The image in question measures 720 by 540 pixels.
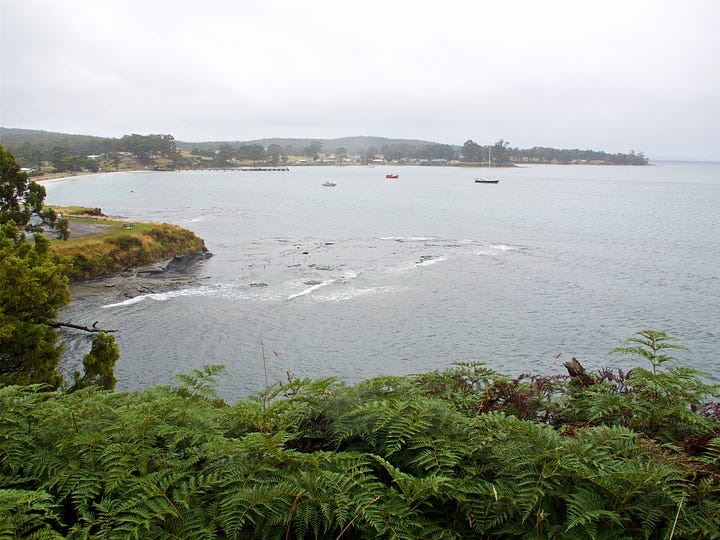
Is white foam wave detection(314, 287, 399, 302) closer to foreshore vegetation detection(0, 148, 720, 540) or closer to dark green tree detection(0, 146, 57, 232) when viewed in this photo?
dark green tree detection(0, 146, 57, 232)

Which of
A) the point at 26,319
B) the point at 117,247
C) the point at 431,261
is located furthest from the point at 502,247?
Result: the point at 26,319

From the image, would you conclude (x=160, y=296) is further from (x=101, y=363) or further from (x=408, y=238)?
(x=408, y=238)

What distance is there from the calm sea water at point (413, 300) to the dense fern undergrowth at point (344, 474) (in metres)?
10.2

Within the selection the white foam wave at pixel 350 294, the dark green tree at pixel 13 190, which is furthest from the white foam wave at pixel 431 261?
the dark green tree at pixel 13 190

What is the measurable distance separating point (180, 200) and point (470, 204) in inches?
2624

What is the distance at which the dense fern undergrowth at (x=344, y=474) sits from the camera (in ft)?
13.5

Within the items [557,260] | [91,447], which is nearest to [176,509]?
[91,447]

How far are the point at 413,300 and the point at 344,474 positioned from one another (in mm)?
35529

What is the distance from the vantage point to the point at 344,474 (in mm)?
4434

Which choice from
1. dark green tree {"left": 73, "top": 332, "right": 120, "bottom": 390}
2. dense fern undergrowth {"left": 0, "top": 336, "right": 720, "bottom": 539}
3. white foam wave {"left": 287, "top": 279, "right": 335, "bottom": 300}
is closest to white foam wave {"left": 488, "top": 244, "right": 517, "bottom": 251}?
white foam wave {"left": 287, "top": 279, "right": 335, "bottom": 300}

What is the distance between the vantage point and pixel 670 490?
416 cm

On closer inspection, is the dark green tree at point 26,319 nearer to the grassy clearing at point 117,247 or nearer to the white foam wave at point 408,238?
the grassy clearing at point 117,247

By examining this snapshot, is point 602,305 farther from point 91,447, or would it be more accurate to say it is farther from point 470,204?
point 470,204

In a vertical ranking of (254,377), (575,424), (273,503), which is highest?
(273,503)
